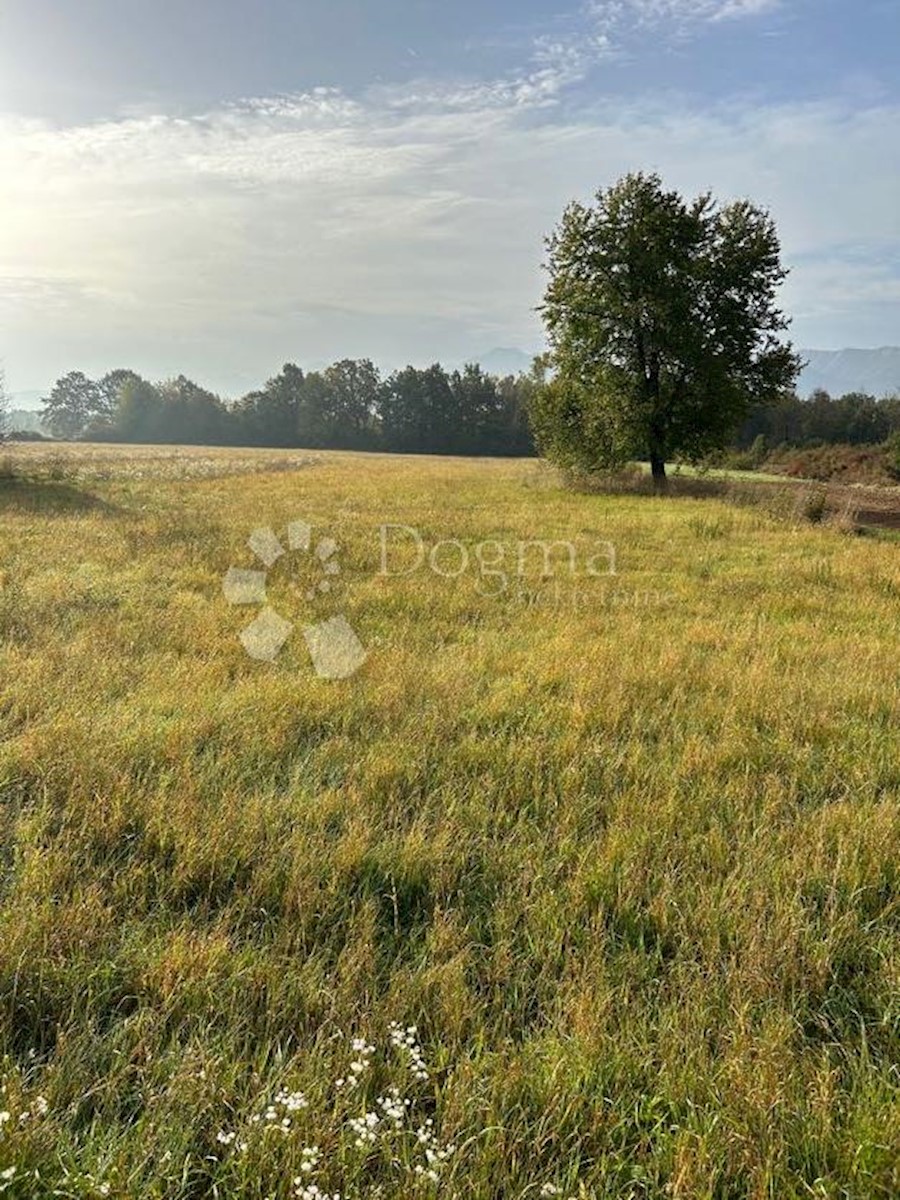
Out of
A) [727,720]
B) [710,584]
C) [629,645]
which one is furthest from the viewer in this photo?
[710,584]

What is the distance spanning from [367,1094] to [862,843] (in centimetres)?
266

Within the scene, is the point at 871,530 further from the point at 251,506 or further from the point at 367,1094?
the point at 367,1094

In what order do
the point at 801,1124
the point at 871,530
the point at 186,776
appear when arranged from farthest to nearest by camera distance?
the point at 871,530 < the point at 186,776 < the point at 801,1124

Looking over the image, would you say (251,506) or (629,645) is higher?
(251,506)

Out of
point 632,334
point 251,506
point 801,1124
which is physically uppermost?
point 632,334

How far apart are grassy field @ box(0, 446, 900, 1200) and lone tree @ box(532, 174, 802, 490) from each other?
63.0ft

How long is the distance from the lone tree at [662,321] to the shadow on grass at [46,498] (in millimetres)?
17111

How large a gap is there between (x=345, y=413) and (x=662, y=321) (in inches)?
2990

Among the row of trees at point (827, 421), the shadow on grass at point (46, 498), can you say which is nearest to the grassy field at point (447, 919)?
the shadow on grass at point (46, 498)

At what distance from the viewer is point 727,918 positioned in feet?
9.04

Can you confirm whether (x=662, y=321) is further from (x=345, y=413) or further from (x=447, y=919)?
(x=345, y=413)

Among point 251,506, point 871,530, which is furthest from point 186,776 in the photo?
point 871,530

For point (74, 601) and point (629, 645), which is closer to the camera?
point (629, 645)

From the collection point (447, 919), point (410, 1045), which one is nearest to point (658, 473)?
point (447, 919)
